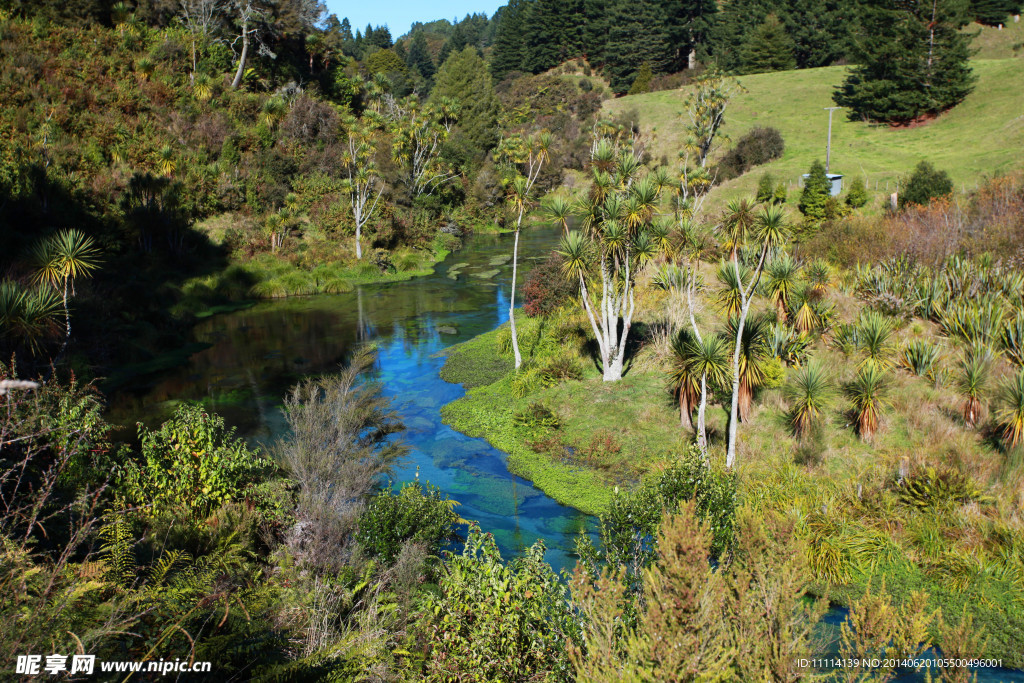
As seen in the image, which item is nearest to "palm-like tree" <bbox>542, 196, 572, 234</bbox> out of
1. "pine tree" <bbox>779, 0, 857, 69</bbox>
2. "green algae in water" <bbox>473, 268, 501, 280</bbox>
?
"green algae in water" <bbox>473, 268, 501, 280</bbox>

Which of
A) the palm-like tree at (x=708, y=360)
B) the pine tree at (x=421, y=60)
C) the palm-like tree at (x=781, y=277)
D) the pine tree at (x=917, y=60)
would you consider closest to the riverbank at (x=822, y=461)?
the palm-like tree at (x=708, y=360)

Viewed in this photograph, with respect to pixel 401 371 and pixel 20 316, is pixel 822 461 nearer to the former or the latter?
pixel 401 371

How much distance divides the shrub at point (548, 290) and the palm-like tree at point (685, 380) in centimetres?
1060

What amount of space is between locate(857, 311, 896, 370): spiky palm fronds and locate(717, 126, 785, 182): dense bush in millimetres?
37355

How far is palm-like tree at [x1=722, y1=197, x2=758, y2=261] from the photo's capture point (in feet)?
52.2

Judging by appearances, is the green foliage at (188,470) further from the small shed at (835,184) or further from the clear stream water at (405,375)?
the small shed at (835,184)

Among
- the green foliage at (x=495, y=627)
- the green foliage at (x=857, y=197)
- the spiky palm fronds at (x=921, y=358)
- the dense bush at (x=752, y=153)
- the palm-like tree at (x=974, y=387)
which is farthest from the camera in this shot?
the dense bush at (x=752, y=153)

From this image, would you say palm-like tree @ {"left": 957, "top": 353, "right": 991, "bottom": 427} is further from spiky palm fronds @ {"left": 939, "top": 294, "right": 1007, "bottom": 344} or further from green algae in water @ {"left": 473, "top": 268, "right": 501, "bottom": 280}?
green algae in water @ {"left": 473, "top": 268, "right": 501, "bottom": 280}

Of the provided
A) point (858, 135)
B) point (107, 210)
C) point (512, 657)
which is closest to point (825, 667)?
point (512, 657)

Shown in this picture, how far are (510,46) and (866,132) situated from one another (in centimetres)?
6501

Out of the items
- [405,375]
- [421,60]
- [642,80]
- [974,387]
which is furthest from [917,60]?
[421,60]

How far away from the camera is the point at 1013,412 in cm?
1548

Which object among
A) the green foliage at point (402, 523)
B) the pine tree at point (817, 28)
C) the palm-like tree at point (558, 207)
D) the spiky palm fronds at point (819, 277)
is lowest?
the green foliage at point (402, 523)

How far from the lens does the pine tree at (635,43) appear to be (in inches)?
3568
